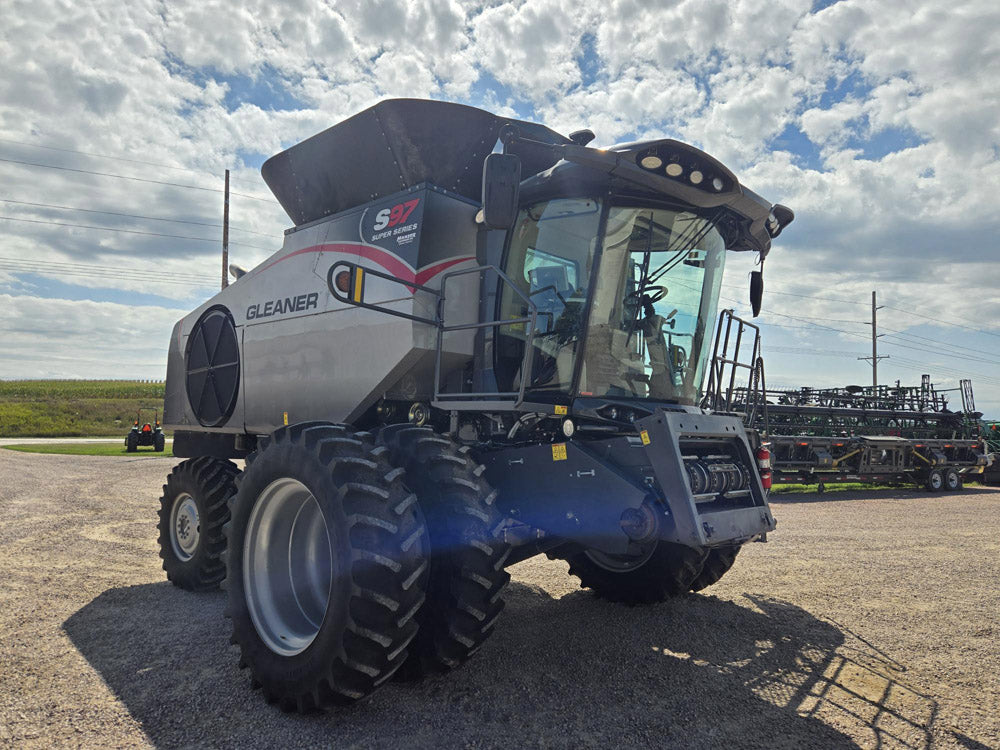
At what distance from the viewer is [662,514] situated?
363cm

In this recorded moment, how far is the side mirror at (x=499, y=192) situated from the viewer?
12.1 feet

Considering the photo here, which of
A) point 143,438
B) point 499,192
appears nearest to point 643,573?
point 499,192

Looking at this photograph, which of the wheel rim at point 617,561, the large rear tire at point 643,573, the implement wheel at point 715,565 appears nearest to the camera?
the large rear tire at point 643,573

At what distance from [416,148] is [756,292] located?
111 inches

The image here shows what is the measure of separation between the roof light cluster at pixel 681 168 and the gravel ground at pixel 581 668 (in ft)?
9.61

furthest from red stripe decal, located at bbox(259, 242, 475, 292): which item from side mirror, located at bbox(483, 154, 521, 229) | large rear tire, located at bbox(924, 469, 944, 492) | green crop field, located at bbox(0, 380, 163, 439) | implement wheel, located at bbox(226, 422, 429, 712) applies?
green crop field, located at bbox(0, 380, 163, 439)

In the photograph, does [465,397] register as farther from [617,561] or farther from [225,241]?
[225,241]

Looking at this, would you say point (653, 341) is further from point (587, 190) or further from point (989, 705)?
point (989, 705)

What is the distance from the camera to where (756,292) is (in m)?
5.28

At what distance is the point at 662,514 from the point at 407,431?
1.46 meters

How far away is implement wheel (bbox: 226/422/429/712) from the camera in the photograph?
313 centimetres

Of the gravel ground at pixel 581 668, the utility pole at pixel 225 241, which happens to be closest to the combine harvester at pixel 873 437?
the gravel ground at pixel 581 668

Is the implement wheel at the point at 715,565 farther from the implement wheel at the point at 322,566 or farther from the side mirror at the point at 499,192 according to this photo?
the side mirror at the point at 499,192

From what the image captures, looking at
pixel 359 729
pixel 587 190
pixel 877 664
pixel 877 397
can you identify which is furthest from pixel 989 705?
pixel 877 397
